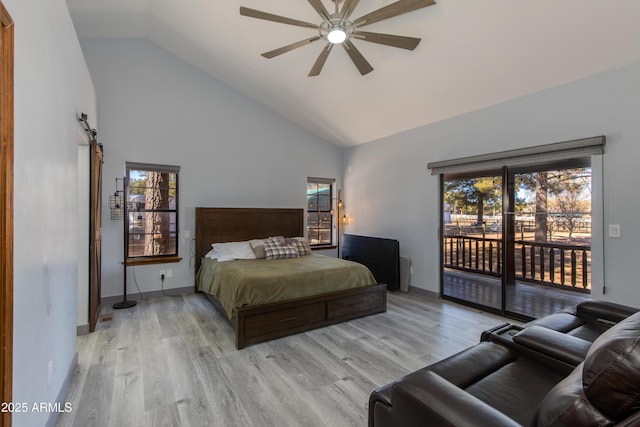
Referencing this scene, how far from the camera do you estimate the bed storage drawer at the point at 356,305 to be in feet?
11.6

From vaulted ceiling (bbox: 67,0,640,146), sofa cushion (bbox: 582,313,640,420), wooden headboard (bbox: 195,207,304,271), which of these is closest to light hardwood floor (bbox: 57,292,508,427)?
wooden headboard (bbox: 195,207,304,271)

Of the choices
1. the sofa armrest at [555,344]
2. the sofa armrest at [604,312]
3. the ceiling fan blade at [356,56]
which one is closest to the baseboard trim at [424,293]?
the sofa armrest at [604,312]

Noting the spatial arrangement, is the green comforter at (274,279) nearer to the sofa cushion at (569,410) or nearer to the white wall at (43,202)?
the white wall at (43,202)

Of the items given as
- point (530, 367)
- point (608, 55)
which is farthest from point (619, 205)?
point (530, 367)

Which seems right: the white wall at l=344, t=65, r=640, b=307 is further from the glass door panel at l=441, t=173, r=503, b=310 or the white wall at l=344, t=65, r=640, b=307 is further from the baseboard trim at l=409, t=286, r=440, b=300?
the glass door panel at l=441, t=173, r=503, b=310

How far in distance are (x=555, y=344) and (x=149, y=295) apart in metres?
4.85

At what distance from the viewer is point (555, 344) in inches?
63.2

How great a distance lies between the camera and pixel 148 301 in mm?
4344

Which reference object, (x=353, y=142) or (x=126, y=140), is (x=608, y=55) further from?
(x=126, y=140)

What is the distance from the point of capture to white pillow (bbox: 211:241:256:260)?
4422mm

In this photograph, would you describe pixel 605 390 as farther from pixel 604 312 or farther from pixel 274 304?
pixel 274 304

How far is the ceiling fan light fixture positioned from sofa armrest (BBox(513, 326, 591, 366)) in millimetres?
2439

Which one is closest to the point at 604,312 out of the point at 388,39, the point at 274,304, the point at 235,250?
the point at 388,39

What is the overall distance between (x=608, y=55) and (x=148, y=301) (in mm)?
6107
